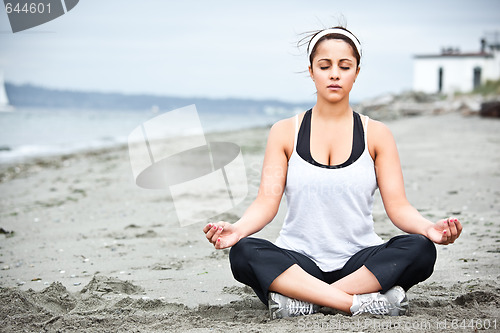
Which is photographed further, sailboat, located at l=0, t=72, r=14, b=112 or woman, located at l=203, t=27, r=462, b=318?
sailboat, located at l=0, t=72, r=14, b=112

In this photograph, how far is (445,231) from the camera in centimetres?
231

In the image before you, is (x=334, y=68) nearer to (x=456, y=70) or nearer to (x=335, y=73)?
(x=335, y=73)

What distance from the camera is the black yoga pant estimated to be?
2.49 meters

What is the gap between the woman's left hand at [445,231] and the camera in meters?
2.30

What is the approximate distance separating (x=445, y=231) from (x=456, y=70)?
4378 cm

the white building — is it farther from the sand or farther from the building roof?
the sand

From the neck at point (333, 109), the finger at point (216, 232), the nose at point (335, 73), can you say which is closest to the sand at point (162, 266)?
the finger at point (216, 232)

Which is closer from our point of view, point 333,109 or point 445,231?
point 445,231

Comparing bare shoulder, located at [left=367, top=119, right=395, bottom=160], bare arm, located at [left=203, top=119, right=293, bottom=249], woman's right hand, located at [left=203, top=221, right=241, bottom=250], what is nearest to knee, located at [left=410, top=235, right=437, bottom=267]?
bare shoulder, located at [left=367, top=119, right=395, bottom=160]

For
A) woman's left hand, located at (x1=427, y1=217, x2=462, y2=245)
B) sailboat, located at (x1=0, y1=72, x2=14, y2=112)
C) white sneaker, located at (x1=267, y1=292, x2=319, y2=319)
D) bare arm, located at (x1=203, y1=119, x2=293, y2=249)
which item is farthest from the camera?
sailboat, located at (x1=0, y1=72, x2=14, y2=112)

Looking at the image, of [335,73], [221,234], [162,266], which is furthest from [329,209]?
[162,266]

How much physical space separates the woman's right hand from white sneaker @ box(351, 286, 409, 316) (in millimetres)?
649

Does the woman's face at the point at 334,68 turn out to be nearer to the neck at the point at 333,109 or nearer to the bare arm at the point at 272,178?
the neck at the point at 333,109

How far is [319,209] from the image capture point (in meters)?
2.59
